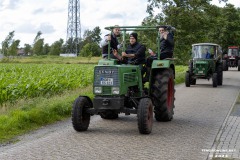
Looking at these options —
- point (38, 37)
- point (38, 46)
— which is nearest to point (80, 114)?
point (38, 37)

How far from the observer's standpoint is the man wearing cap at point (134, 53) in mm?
10758

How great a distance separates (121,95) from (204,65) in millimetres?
14967

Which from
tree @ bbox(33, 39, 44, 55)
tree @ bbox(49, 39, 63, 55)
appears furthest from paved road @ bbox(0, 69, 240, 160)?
tree @ bbox(49, 39, 63, 55)

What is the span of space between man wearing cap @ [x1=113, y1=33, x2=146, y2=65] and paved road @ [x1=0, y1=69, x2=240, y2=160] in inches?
59.0

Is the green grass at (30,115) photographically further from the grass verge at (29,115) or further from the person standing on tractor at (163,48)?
the person standing on tractor at (163,48)

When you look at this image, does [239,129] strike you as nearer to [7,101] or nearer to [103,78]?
[103,78]

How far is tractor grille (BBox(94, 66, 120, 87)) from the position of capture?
9867mm

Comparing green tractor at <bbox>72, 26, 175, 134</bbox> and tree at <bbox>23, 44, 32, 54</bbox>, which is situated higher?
tree at <bbox>23, 44, 32, 54</bbox>

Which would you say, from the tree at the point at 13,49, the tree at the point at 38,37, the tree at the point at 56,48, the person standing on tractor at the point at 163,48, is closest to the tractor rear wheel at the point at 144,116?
the person standing on tractor at the point at 163,48

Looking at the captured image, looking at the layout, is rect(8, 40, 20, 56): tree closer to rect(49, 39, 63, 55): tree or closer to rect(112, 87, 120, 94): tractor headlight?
rect(49, 39, 63, 55): tree

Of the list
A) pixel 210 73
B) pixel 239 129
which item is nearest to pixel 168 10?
pixel 210 73

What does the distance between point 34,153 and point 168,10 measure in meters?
34.0

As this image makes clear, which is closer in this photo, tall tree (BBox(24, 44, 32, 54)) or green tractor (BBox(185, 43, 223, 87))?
green tractor (BBox(185, 43, 223, 87))

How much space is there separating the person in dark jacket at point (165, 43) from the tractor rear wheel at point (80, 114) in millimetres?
2510
